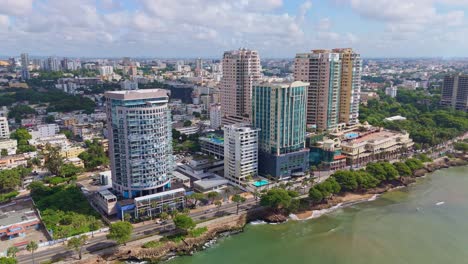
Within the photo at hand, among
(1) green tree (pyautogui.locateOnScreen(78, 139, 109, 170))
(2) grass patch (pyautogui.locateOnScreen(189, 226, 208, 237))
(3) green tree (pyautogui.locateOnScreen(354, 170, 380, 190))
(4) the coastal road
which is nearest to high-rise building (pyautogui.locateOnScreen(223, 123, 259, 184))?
(4) the coastal road

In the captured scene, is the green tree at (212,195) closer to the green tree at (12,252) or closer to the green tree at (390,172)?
the green tree at (12,252)

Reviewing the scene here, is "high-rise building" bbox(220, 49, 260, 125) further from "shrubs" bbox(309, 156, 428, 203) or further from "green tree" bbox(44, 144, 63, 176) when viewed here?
"green tree" bbox(44, 144, 63, 176)

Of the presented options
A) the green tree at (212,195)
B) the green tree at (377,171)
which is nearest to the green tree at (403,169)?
the green tree at (377,171)

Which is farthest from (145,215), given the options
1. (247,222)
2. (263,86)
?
(263,86)

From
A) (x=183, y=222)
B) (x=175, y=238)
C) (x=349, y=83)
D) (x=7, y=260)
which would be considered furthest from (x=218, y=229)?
(x=349, y=83)

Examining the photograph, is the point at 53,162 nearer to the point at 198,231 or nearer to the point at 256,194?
the point at 198,231

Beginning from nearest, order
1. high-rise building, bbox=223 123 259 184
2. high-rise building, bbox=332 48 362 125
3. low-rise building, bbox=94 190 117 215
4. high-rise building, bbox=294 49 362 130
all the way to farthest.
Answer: low-rise building, bbox=94 190 117 215 < high-rise building, bbox=223 123 259 184 < high-rise building, bbox=294 49 362 130 < high-rise building, bbox=332 48 362 125

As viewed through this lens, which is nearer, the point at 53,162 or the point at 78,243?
the point at 78,243
